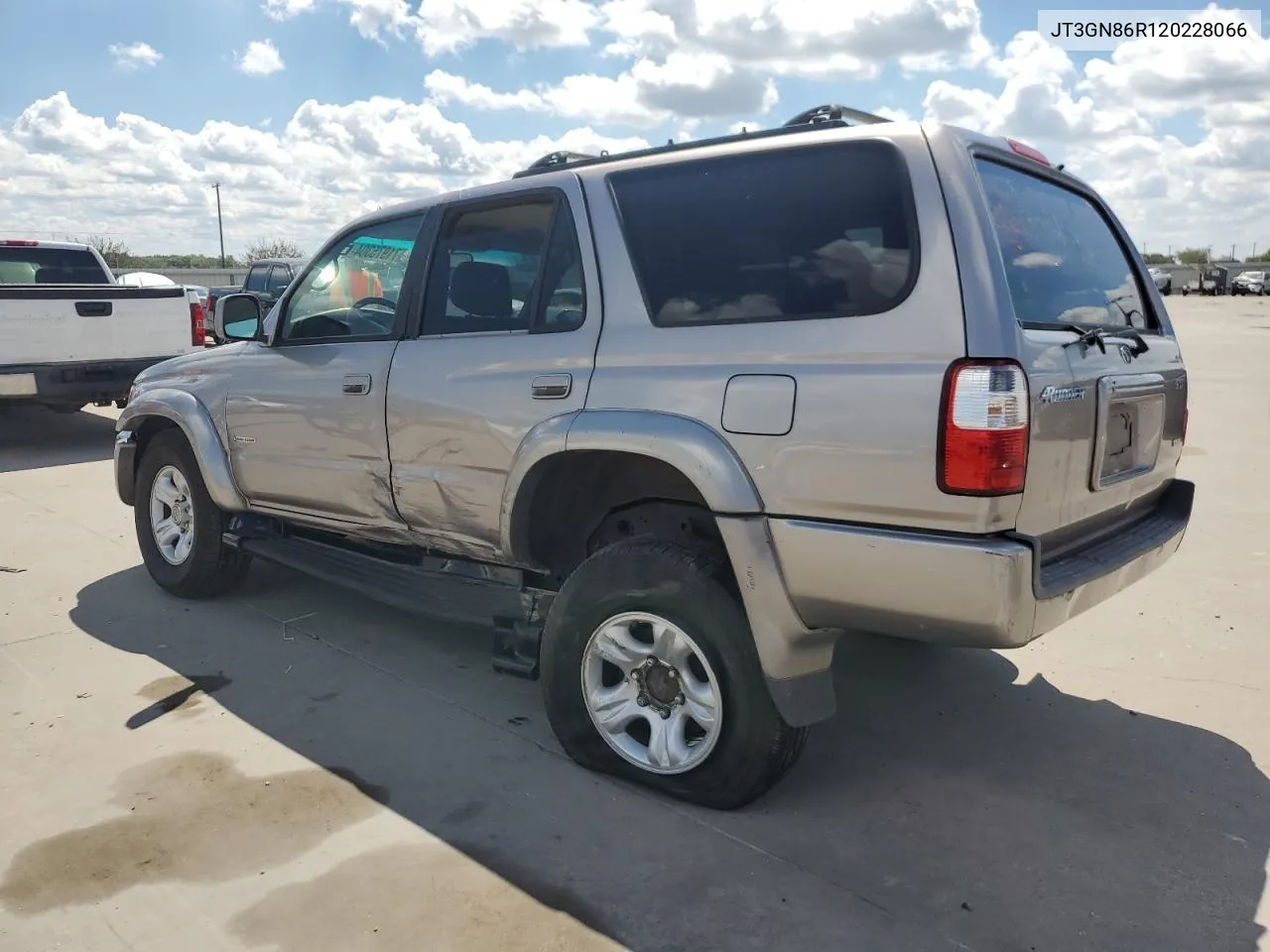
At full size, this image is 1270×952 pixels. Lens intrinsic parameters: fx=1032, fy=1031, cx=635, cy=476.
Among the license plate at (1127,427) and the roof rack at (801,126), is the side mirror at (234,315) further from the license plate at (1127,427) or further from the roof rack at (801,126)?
the license plate at (1127,427)

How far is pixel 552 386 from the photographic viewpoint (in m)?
3.46

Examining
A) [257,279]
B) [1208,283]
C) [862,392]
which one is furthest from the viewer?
[1208,283]

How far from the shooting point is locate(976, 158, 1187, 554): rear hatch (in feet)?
9.16

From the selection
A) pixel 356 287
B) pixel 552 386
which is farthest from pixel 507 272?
pixel 356 287

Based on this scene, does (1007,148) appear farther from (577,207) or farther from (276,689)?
(276,689)

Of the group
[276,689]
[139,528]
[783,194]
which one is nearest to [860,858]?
[783,194]

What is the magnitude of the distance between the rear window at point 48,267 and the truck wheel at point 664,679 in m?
10.3

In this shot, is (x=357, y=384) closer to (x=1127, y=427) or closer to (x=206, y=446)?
(x=206, y=446)

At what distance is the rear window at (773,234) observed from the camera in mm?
2828

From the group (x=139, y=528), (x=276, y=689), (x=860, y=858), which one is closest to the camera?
(x=860, y=858)

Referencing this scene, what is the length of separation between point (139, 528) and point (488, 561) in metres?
2.63

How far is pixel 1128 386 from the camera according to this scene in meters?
3.21

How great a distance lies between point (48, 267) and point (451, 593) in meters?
10.0

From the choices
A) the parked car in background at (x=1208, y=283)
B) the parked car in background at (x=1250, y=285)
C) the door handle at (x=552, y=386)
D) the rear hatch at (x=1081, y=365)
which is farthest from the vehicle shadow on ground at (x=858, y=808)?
the parked car in background at (x=1208, y=283)
